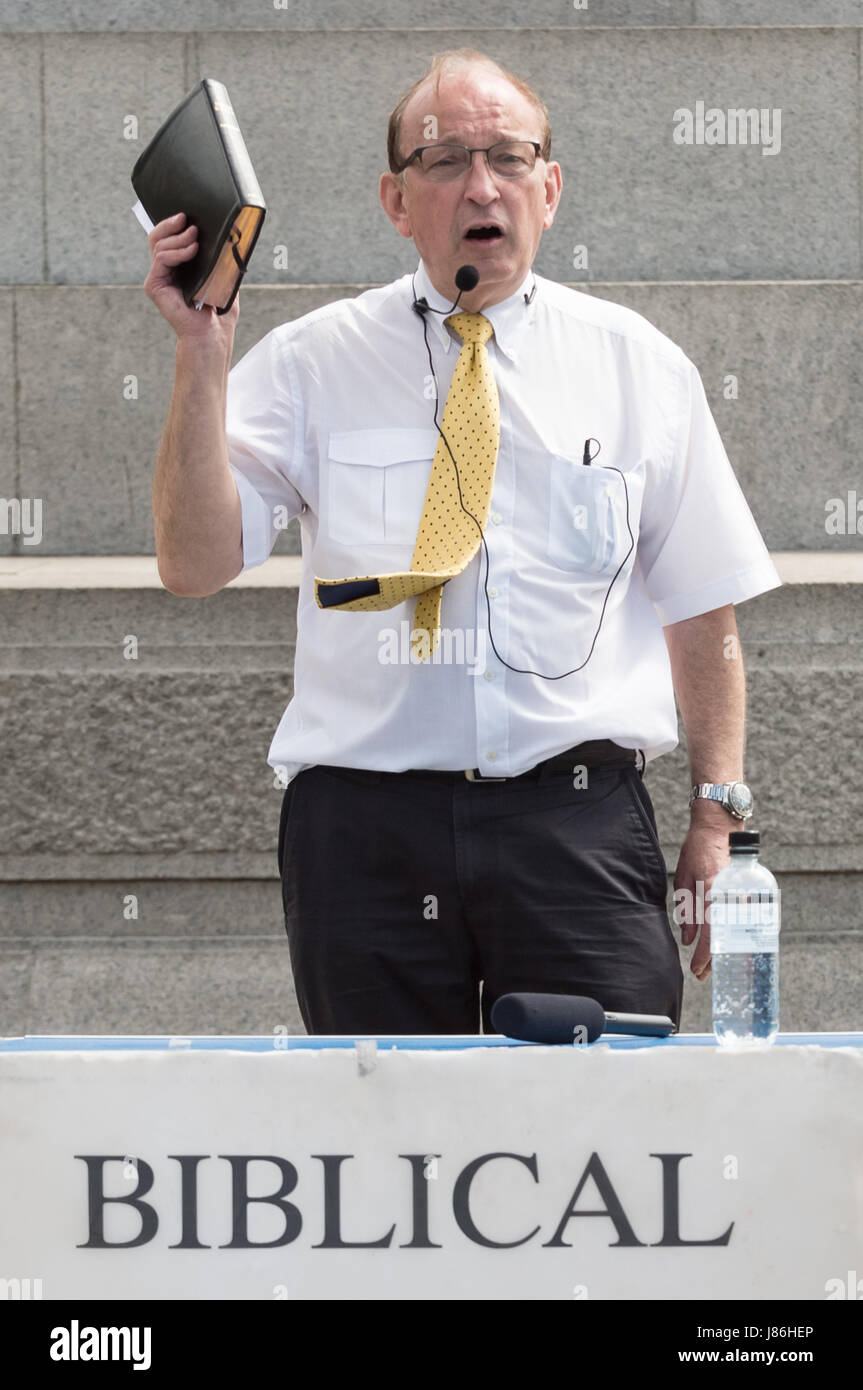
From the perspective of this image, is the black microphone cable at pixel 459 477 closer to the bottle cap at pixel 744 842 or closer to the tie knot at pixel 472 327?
the tie knot at pixel 472 327

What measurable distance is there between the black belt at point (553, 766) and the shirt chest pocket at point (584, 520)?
276mm

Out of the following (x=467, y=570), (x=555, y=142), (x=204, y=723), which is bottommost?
(x=204, y=723)

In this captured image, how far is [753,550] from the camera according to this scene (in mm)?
3092

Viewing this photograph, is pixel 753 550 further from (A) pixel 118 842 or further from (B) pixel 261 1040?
(A) pixel 118 842

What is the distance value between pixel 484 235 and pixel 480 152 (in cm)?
13

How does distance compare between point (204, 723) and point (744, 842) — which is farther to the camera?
point (204, 723)

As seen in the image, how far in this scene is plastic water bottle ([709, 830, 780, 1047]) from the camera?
2.45 m

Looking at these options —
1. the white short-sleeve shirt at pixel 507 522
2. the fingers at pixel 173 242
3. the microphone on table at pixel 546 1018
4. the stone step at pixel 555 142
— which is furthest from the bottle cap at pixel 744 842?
the stone step at pixel 555 142

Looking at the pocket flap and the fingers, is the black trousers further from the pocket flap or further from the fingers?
the fingers

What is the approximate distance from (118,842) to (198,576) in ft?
6.13

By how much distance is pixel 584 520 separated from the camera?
293cm

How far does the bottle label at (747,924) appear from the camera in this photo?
8.20ft

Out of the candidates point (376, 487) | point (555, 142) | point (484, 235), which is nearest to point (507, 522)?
point (376, 487)

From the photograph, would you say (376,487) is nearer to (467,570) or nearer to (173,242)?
(467,570)
